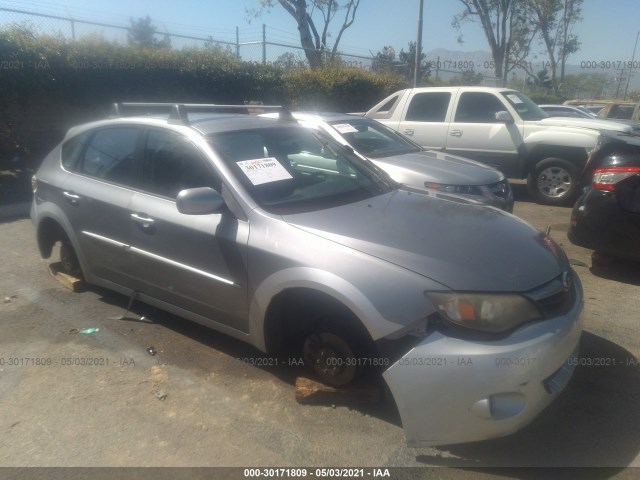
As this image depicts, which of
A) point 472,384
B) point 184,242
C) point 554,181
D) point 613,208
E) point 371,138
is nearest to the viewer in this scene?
point 472,384

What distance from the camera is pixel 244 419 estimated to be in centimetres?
300

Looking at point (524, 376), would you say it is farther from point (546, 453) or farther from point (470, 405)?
point (546, 453)

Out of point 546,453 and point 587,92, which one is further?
point 587,92

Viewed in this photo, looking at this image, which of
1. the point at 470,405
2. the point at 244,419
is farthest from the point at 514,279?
the point at 244,419

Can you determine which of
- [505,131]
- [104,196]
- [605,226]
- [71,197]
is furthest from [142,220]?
[505,131]

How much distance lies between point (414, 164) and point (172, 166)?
3371 millimetres

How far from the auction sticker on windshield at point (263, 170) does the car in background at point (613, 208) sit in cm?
299

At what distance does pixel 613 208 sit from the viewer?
470cm

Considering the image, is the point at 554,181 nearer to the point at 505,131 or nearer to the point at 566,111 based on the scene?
the point at 505,131

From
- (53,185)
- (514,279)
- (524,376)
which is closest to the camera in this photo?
(524,376)

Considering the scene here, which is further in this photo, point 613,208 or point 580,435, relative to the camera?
point 613,208

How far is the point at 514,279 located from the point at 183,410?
78.6 inches

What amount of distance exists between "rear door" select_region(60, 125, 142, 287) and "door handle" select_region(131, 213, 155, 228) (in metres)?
0.10

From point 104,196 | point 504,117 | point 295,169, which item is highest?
point 504,117
